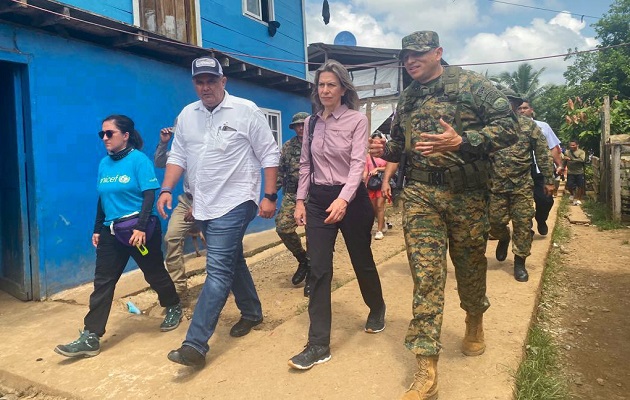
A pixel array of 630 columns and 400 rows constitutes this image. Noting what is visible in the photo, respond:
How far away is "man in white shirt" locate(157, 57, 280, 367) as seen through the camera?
9.66ft

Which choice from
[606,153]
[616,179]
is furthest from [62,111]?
[606,153]

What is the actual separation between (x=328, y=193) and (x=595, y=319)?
2.89 meters

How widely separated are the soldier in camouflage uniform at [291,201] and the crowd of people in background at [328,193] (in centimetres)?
123

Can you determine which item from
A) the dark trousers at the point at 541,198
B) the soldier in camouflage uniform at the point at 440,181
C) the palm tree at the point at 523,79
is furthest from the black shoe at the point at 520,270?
the palm tree at the point at 523,79

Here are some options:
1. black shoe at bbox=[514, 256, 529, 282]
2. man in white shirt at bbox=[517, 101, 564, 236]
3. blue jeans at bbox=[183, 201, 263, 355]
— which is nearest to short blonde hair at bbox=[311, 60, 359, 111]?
blue jeans at bbox=[183, 201, 263, 355]

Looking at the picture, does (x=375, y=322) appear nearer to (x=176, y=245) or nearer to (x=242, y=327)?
(x=242, y=327)

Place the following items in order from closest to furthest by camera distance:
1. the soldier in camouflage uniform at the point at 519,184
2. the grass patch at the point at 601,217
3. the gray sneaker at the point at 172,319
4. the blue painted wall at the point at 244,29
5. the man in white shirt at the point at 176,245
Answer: the gray sneaker at the point at 172,319
the man in white shirt at the point at 176,245
the soldier in camouflage uniform at the point at 519,184
the blue painted wall at the point at 244,29
the grass patch at the point at 601,217

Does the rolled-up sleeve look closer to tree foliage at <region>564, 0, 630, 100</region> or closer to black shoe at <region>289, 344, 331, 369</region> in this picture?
black shoe at <region>289, 344, 331, 369</region>

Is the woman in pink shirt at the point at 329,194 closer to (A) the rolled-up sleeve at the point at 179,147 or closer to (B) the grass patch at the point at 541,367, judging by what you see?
(A) the rolled-up sleeve at the point at 179,147

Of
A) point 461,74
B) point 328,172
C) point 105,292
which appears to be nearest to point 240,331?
point 105,292

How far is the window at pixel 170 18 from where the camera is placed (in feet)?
22.0

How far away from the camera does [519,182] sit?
4.70 meters

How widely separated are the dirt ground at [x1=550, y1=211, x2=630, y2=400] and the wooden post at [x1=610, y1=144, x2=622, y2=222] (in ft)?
5.62

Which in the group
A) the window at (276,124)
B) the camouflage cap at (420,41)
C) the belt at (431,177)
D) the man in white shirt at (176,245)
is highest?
the window at (276,124)
